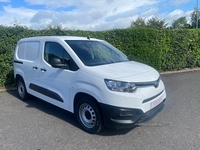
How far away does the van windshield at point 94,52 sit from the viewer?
371cm

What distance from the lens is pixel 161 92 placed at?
3.67 m

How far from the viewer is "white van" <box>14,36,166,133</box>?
120 inches

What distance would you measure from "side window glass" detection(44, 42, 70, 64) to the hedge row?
3.14 metres

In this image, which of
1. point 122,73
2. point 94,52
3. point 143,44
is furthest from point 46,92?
point 143,44

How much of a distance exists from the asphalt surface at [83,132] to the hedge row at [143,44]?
2681mm

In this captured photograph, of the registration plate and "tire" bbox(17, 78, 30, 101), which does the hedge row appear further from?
the registration plate

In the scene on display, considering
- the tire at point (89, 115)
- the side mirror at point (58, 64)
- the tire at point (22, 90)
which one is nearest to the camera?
the tire at point (89, 115)

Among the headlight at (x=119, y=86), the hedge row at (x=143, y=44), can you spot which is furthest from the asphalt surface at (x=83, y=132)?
the hedge row at (x=143, y=44)

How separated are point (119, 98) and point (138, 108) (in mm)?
380

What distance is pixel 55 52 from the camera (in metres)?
4.08

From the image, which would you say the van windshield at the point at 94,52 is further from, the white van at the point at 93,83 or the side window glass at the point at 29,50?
the side window glass at the point at 29,50

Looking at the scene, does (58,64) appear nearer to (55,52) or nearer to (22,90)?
(55,52)

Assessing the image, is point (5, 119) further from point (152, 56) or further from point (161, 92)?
point (152, 56)

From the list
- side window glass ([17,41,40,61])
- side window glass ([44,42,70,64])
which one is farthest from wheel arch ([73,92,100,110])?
side window glass ([17,41,40,61])
